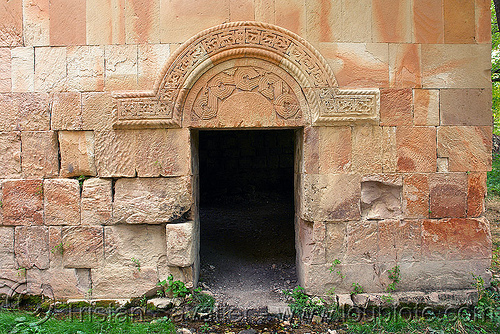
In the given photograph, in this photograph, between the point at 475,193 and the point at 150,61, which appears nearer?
the point at 150,61

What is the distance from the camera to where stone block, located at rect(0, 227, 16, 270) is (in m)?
3.84

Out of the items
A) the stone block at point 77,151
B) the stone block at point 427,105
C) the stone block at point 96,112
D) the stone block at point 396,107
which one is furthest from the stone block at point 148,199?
the stone block at point 427,105

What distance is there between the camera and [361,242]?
3.86 metres

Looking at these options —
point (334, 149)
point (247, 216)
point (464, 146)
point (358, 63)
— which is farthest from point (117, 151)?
point (464, 146)

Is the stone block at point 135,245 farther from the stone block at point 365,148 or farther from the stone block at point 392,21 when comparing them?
the stone block at point 392,21

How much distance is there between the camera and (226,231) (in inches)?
248

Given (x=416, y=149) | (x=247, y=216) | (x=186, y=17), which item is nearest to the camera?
(x=186, y=17)

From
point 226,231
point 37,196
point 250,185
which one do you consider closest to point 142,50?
point 37,196

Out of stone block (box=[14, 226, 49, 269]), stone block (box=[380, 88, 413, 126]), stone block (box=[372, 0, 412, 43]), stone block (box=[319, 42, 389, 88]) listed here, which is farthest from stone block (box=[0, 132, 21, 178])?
stone block (box=[372, 0, 412, 43])

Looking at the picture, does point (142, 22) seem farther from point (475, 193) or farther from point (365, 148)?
point (475, 193)

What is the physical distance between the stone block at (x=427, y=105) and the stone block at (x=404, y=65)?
137mm

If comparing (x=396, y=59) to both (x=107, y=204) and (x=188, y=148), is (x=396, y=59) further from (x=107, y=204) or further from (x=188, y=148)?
(x=107, y=204)

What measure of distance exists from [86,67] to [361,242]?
13.4 ft

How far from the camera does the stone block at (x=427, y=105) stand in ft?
12.7
